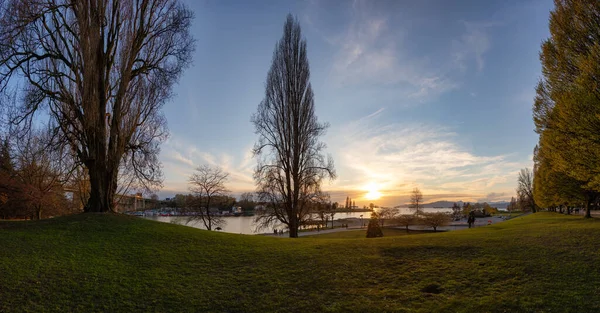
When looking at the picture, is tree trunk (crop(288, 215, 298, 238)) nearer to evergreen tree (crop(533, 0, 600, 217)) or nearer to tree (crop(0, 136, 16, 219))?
evergreen tree (crop(533, 0, 600, 217))

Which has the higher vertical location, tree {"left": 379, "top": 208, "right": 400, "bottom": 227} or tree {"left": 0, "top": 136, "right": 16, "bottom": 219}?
tree {"left": 0, "top": 136, "right": 16, "bottom": 219}

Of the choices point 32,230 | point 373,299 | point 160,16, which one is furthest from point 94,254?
point 160,16

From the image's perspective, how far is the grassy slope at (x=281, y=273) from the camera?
5598 mm

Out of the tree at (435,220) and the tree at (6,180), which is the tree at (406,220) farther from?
the tree at (6,180)

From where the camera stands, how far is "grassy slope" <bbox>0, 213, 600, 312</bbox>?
560 cm

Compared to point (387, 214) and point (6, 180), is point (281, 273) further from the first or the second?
point (387, 214)

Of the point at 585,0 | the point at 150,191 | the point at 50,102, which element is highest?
the point at 585,0

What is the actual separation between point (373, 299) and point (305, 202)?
14.9 m

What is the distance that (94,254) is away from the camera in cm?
793

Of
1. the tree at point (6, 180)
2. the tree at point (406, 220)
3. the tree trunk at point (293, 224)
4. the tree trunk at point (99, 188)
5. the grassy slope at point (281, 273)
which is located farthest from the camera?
the tree at point (406, 220)

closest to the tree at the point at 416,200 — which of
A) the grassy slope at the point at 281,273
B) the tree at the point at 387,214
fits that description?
the tree at the point at 387,214

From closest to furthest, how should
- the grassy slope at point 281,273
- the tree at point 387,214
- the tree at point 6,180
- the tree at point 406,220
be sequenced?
the grassy slope at point 281,273, the tree at point 6,180, the tree at point 406,220, the tree at point 387,214

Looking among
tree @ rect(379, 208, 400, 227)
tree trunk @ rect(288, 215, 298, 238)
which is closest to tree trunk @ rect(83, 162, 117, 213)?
tree trunk @ rect(288, 215, 298, 238)

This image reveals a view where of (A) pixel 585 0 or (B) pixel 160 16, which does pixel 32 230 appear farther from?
(A) pixel 585 0
